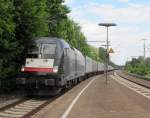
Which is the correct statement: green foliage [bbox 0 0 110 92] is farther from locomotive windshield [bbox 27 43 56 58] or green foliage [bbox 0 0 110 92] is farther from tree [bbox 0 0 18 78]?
locomotive windshield [bbox 27 43 56 58]

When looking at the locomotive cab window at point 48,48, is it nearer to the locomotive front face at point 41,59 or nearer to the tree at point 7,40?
the locomotive front face at point 41,59

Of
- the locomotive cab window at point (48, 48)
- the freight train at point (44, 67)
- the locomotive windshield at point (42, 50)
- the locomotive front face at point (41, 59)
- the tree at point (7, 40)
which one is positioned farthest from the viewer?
the locomotive cab window at point (48, 48)

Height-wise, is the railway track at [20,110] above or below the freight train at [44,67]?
below

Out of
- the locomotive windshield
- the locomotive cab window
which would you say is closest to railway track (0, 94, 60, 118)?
the locomotive windshield

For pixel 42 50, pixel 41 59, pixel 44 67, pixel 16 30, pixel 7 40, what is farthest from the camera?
pixel 16 30

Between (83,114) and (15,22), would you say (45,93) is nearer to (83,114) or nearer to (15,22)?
(15,22)

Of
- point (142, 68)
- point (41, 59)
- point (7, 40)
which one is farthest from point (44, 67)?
point (142, 68)

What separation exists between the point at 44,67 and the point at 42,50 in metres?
1.45

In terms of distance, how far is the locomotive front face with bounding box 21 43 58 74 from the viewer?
2711cm

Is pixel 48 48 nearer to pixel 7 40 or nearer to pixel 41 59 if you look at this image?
pixel 41 59

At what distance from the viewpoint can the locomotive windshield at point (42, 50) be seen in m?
28.0

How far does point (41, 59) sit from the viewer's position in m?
Answer: 27.7

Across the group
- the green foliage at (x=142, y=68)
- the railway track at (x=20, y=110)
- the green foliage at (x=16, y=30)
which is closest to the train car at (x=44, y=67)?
the green foliage at (x=16, y=30)

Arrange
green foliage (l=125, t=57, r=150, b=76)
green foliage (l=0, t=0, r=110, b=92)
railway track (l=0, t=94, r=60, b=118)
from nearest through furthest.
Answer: railway track (l=0, t=94, r=60, b=118) → green foliage (l=0, t=0, r=110, b=92) → green foliage (l=125, t=57, r=150, b=76)
